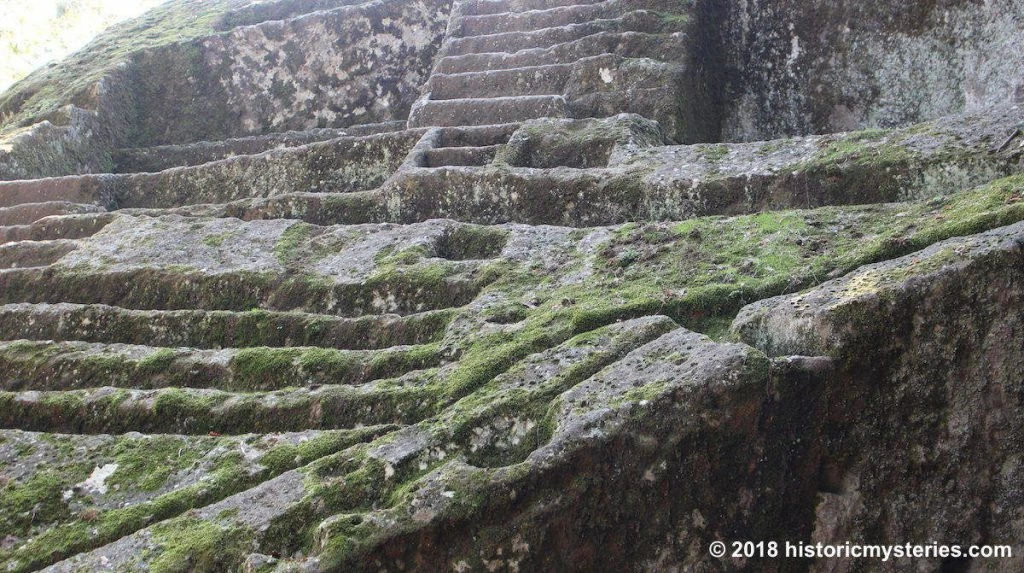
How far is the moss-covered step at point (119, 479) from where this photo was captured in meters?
4.21

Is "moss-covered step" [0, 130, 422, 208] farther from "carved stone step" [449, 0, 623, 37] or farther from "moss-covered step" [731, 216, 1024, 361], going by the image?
"moss-covered step" [731, 216, 1024, 361]

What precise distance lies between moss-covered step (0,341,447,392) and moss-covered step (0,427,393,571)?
1.94 ft

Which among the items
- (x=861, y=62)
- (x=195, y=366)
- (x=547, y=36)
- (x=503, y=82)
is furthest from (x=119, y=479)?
(x=861, y=62)

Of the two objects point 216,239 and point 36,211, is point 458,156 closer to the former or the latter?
point 216,239

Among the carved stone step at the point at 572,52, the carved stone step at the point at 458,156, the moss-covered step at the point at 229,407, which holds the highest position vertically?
the carved stone step at the point at 572,52

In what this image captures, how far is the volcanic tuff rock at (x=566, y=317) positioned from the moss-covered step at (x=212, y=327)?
2cm

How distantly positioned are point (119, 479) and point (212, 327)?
1583mm

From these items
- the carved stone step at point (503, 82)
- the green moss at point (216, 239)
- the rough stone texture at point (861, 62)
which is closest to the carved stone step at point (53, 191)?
the green moss at point (216, 239)

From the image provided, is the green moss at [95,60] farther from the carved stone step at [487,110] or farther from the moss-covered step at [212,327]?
the moss-covered step at [212,327]

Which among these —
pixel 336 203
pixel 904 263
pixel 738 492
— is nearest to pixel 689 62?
pixel 336 203

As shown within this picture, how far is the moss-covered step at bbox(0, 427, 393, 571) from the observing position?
4.21 meters

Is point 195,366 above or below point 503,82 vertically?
below

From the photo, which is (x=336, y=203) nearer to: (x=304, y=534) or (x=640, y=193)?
(x=640, y=193)

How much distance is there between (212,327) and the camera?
19.6 ft
